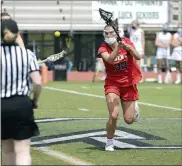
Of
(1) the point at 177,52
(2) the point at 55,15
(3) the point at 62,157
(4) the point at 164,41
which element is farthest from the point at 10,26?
(2) the point at 55,15

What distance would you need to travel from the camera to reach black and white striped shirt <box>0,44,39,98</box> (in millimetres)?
6344

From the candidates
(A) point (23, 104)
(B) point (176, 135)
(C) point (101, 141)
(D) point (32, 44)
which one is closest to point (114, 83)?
(C) point (101, 141)

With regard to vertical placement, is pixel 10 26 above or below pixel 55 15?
above

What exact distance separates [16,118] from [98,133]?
504 centimetres

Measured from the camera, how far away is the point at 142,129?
1192cm

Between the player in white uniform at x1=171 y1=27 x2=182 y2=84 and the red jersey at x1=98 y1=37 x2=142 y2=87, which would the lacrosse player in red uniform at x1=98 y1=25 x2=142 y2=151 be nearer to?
the red jersey at x1=98 y1=37 x2=142 y2=87

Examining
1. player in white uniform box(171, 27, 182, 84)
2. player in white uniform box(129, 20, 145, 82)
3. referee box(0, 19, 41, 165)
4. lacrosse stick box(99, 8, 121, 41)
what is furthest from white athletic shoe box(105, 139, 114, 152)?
player in white uniform box(171, 27, 182, 84)

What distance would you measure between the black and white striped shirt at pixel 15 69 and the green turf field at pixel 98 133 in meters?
2.23

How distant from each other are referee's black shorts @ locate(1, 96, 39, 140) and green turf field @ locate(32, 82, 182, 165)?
6.84 ft

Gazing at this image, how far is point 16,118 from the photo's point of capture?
6.38m

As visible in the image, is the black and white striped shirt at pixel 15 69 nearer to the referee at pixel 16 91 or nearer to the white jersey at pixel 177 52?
the referee at pixel 16 91

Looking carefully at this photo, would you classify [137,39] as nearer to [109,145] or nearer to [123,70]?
[123,70]

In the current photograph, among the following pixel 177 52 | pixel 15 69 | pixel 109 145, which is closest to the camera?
pixel 15 69

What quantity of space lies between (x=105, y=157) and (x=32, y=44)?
72.1ft
